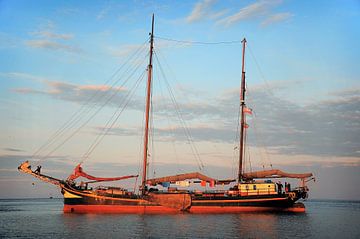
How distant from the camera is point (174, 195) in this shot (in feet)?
182

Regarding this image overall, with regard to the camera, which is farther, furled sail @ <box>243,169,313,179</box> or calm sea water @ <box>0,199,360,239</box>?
furled sail @ <box>243,169,313,179</box>

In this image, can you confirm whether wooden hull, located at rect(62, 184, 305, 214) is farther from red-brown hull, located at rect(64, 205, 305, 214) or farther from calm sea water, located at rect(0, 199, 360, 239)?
calm sea water, located at rect(0, 199, 360, 239)

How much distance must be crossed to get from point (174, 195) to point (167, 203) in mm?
1507

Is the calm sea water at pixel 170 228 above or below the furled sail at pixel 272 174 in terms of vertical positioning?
below

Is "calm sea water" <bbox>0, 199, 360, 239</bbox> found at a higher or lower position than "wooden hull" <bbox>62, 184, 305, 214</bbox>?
lower

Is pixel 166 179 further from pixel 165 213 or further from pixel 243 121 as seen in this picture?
pixel 243 121

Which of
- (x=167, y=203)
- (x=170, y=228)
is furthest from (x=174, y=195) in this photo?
(x=170, y=228)

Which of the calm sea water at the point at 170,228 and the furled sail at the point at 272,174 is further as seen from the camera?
the furled sail at the point at 272,174

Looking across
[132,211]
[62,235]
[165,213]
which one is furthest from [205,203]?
[62,235]

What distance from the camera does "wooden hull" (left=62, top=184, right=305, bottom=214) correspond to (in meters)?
53.9

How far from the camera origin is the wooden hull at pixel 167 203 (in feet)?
177

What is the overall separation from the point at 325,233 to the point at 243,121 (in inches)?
1028

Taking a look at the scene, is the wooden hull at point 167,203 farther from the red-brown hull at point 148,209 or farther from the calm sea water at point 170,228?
the calm sea water at point 170,228

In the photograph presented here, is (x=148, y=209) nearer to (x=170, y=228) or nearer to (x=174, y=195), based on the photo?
(x=174, y=195)
